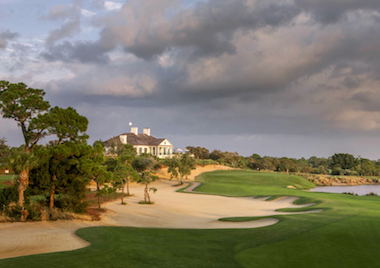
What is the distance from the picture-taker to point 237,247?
1150cm

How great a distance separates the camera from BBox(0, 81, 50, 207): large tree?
17.6 meters

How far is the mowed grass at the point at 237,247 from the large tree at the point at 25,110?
5.96 m

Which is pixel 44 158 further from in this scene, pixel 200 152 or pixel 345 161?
pixel 345 161

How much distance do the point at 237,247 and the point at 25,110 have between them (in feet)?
48.3

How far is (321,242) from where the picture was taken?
11055mm

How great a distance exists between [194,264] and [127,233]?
6.17m

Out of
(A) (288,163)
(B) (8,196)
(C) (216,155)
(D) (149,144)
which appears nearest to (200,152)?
(C) (216,155)

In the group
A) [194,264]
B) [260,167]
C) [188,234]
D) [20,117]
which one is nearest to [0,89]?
[20,117]

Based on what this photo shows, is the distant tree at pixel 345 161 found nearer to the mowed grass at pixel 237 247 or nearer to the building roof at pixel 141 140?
the building roof at pixel 141 140

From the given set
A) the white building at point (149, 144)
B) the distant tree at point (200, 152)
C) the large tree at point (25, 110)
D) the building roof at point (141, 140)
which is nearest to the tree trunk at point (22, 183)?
the large tree at point (25, 110)

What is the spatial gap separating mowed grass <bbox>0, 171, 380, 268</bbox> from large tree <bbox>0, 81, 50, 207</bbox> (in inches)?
235

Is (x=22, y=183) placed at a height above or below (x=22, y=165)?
below

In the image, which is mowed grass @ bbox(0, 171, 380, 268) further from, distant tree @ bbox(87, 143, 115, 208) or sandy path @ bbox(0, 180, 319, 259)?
distant tree @ bbox(87, 143, 115, 208)

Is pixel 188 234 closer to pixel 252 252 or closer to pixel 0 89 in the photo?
pixel 252 252
